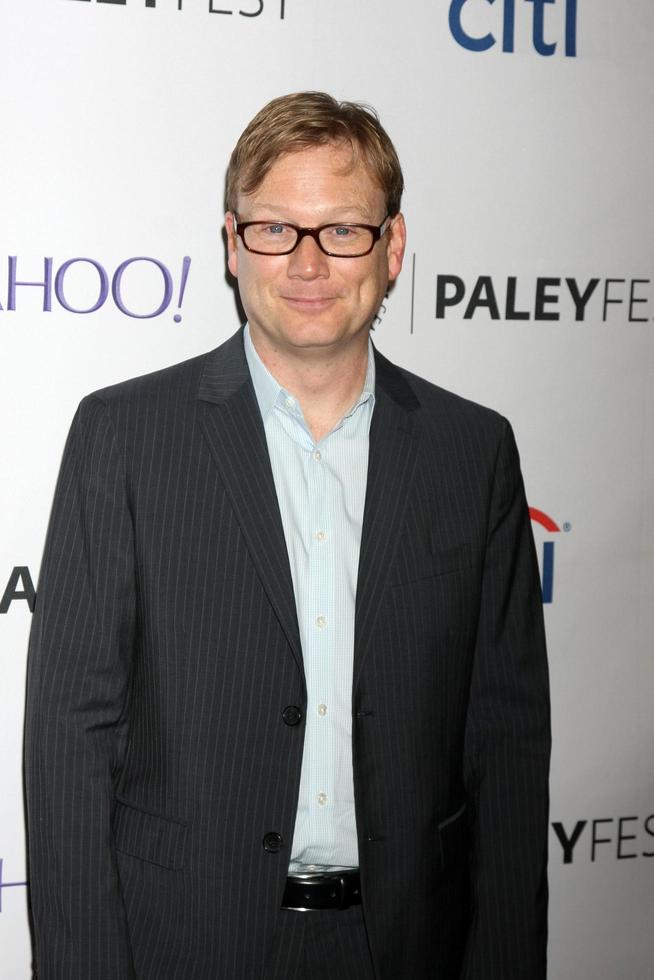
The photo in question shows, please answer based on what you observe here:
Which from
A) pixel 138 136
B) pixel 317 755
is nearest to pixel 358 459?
pixel 317 755

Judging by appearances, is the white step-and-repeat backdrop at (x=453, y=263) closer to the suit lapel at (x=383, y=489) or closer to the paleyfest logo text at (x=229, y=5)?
the paleyfest logo text at (x=229, y=5)

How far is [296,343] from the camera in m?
1.70

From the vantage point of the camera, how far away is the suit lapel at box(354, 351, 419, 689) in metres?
1.68

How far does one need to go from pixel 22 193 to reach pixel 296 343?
0.73 metres

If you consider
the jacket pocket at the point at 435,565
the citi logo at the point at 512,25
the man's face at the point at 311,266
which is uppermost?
the citi logo at the point at 512,25

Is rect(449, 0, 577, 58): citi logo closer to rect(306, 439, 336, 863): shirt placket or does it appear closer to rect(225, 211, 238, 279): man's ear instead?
rect(225, 211, 238, 279): man's ear

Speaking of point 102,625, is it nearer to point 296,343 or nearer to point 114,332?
point 296,343

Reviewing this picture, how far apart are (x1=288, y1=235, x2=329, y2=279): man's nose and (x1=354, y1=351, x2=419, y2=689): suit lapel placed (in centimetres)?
26

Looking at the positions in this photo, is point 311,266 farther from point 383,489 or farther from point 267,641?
point 267,641

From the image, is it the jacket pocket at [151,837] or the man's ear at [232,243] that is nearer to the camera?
the jacket pocket at [151,837]

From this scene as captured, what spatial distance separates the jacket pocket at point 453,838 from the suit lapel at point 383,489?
322 millimetres

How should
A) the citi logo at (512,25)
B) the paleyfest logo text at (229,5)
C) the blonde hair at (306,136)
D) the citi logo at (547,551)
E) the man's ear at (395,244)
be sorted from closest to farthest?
1. the blonde hair at (306,136)
2. the man's ear at (395,244)
3. the paleyfest logo text at (229,5)
4. the citi logo at (512,25)
5. the citi logo at (547,551)

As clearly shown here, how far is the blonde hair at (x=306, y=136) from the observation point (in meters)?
1.72

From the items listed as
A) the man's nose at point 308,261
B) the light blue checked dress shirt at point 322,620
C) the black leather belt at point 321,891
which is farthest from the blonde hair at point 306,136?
the black leather belt at point 321,891
